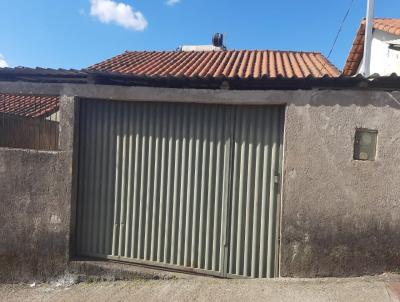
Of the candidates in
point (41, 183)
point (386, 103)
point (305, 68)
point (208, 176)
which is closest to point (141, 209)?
point (208, 176)

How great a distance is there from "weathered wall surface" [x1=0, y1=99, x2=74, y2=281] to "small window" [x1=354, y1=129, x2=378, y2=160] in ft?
12.3

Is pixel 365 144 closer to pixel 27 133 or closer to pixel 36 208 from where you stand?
pixel 36 208


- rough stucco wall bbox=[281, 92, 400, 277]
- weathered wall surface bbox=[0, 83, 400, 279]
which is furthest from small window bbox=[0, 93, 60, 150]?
rough stucco wall bbox=[281, 92, 400, 277]

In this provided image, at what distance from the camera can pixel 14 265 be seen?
17.0 feet

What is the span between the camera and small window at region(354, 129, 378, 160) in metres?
4.39

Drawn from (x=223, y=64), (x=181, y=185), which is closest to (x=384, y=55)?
(x=223, y=64)

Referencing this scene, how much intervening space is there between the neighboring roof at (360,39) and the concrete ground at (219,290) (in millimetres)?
5763

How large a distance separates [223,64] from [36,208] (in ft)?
13.8

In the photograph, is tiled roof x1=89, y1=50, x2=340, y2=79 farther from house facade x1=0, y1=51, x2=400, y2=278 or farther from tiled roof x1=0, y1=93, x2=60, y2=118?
tiled roof x1=0, y1=93, x2=60, y2=118

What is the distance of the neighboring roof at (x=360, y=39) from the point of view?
26.7 feet

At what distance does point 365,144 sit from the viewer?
4.41 metres

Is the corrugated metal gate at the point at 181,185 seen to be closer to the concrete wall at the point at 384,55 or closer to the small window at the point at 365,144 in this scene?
the small window at the point at 365,144

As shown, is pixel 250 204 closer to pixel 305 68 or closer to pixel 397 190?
pixel 397 190

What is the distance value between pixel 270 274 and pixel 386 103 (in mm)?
2521
